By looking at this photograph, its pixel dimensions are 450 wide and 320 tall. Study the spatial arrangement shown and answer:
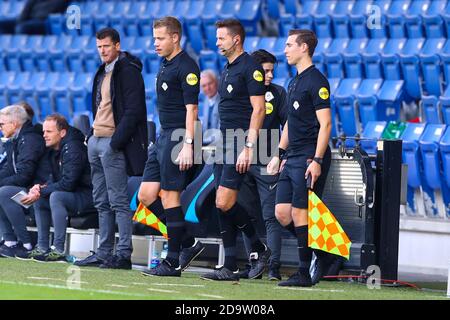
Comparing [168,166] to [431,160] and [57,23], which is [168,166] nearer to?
[431,160]

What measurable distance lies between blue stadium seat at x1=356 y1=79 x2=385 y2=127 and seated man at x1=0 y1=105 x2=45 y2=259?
13.9 feet

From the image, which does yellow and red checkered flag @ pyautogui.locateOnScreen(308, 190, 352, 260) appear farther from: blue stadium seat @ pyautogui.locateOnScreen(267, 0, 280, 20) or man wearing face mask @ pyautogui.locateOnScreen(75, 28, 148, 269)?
blue stadium seat @ pyautogui.locateOnScreen(267, 0, 280, 20)

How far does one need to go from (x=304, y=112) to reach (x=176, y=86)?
1.04m

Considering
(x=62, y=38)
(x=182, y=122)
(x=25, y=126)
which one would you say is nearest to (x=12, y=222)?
(x=25, y=126)

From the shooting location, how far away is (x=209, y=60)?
619 inches

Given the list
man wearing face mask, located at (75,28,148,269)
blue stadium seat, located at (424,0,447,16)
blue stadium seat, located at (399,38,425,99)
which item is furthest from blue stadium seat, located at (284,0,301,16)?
man wearing face mask, located at (75,28,148,269)

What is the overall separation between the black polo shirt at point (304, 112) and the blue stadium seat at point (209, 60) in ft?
24.2

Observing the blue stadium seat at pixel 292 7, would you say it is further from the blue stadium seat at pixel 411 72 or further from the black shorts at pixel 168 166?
the black shorts at pixel 168 166

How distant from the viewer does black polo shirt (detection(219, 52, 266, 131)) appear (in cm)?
851

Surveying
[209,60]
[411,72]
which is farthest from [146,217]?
[209,60]

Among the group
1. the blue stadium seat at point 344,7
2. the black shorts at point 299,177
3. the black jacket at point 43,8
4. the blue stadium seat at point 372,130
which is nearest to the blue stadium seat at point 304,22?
the blue stadium seat at point 344,7
